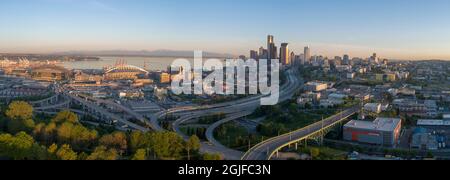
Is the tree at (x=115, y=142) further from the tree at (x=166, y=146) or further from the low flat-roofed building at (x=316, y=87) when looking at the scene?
the low flat-roofed building at (x=316, y=87)

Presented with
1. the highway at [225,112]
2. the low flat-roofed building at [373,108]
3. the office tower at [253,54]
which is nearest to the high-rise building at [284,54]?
the office tower at [253,54]

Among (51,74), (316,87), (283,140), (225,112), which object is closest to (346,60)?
(316,87)

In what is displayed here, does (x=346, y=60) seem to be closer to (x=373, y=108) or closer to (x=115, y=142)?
(x=373, y=108)

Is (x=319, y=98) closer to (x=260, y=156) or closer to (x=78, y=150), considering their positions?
(x=260, y=156)

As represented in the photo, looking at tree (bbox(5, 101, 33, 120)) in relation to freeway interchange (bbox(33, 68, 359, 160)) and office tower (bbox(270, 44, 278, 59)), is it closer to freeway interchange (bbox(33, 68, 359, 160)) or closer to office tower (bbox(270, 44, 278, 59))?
freeway interchange (bbox(33, 68, 359, 160))

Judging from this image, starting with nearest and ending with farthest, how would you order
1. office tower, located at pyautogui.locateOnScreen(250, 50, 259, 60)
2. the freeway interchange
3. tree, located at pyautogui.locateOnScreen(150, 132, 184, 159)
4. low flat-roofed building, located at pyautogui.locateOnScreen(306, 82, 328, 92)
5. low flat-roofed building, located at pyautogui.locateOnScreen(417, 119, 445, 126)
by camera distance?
1. tree, located at pyautogui.locateOnScreen(150, 132, 184, 159)
2. the freeway interchange
3. low flat-roofed building, located at pyautogui.locateOnScreen(417, 119, 445, 126)
4. low flat-roofed building, located at pyautogui.locateOnScreen(306, 82, 328, 92)
5. office tower, located at pyautogui.locateOnScreen(250, 50, 259, 60)

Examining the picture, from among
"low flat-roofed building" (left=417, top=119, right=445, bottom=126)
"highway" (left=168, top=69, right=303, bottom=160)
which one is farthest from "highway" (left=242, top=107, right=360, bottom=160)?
"low flat-roofed building" (left=417, top=119, right=445, bottom=126)

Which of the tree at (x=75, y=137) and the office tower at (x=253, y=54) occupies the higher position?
the office tower at (x=253, y=54)
